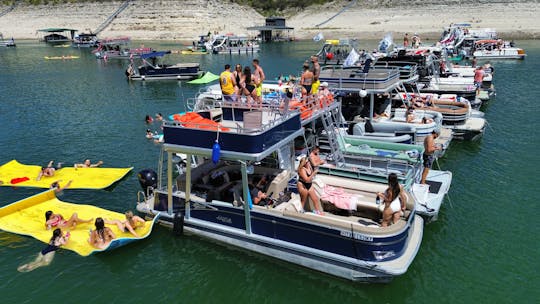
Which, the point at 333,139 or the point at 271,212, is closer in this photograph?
the point at 271,212

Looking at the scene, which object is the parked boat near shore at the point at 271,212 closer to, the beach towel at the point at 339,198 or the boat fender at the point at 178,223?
the boat fender at the point at 178,223

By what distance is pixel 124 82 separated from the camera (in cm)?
4466

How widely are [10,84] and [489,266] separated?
156 feet

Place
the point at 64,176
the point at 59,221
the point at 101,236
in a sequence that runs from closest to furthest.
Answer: the point at 101,236, the point at 59,221, the point at 64,176

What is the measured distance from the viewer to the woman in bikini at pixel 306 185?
11.2 m

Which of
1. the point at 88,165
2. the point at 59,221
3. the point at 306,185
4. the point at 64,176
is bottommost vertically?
the point at 59,221

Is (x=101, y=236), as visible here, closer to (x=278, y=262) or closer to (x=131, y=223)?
(x=131, y=223)

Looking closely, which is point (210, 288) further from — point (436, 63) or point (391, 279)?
point (436, 63)

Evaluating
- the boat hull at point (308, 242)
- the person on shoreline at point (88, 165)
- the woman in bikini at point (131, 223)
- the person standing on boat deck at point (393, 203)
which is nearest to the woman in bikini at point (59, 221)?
the woman in bikini at point (131, 223)

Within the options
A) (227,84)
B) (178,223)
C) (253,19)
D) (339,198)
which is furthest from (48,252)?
(253,19)

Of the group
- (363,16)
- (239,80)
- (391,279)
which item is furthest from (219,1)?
(391,279)

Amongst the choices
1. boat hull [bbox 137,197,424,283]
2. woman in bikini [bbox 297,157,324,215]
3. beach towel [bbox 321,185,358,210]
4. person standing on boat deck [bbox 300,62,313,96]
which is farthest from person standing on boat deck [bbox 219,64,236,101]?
beach towel [bbox 321,185,358,210]

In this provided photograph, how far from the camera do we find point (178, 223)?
41.5 feet

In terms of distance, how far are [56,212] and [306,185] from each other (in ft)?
31.5
